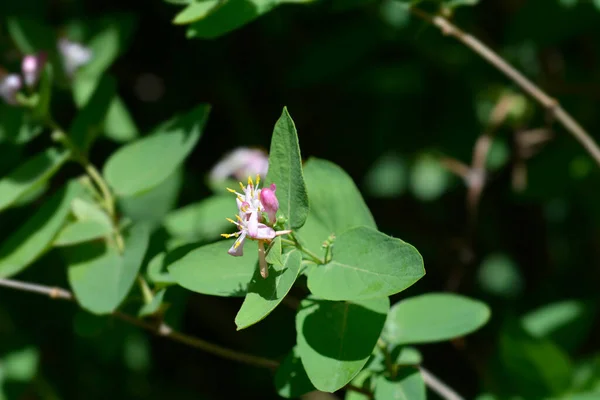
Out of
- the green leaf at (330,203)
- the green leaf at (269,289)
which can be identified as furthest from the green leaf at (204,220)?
the green leaf at (269,289)

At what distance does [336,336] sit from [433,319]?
304 mm

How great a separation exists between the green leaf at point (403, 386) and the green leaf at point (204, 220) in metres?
0.65

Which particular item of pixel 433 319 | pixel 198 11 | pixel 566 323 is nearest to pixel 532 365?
pixel 566 323

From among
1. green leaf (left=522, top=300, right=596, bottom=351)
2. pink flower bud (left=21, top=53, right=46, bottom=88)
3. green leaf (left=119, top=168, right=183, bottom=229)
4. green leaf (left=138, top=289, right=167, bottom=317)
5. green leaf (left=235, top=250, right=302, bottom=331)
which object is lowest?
green leaf (left=522, top=300, right=596, bottom=351)

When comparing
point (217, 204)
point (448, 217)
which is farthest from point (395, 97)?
point (217, 204)

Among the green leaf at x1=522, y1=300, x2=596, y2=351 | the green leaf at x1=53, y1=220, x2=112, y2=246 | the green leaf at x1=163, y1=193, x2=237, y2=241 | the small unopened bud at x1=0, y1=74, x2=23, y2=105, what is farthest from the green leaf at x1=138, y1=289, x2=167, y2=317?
the green leaf at x1=522, y1=300, x2=596, y2=351

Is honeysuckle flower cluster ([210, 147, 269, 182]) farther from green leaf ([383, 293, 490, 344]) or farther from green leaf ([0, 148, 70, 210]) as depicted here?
green leaf ([383, 293, 490, 344])

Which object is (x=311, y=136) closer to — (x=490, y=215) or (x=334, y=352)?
(x=490, y=215)

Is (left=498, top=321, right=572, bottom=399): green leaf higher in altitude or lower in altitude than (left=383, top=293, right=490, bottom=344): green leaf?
lower

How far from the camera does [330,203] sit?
1.38 m

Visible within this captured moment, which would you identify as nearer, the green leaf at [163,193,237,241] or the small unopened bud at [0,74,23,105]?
the small unopened bud at [0,74,23,105]

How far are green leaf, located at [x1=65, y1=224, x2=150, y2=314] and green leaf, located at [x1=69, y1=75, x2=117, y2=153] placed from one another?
0.26 meters

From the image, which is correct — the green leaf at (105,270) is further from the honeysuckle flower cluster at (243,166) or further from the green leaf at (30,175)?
the honeysuckle flower cluster at (243,166)

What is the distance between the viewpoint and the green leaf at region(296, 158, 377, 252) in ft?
4.42
